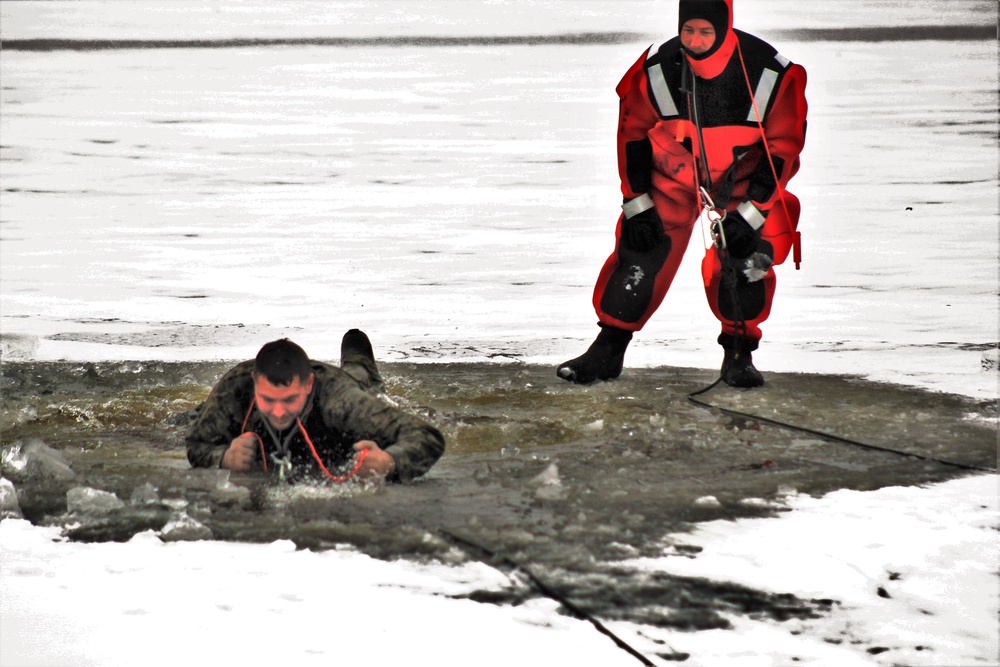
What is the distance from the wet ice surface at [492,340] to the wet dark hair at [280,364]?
395 mm

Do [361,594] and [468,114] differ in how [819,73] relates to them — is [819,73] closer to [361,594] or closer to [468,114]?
[468,114]

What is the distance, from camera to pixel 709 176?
5.49 metres

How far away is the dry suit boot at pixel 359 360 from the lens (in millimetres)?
5508

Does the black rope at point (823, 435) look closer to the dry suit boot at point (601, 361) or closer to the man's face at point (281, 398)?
the dry suit boot at point (601, 361)

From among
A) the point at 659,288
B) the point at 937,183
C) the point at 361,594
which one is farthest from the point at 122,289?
the point at 937,183

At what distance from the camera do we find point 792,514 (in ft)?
13.9

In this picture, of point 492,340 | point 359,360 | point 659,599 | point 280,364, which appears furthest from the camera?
point 492,340

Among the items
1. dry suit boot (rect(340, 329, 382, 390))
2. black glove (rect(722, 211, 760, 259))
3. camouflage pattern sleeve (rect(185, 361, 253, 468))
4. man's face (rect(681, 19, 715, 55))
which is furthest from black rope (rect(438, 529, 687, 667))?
man's face (rect(681, 19, 715, 55))

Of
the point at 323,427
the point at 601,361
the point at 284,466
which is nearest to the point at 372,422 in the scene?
the point at 323,427

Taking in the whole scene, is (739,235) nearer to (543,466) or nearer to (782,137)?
(782,137)

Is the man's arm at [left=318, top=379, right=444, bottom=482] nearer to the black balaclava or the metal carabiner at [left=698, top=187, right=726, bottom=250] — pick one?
the metal carabiner at [left=698, top=187, right=726, bottom=250]

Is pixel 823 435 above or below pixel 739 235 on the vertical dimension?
below

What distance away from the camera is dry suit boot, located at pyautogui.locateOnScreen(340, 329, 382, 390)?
217 inches

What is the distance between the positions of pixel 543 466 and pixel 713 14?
6.06ft
